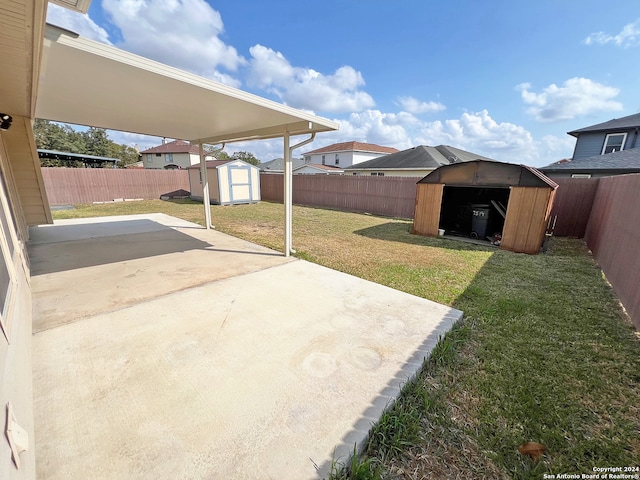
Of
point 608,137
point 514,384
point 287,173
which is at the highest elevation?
point 608,137

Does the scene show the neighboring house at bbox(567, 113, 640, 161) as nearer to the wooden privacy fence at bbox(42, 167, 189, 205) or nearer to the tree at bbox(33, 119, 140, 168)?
the wooden privacy fence at bbox(42, 167, 189, 205)

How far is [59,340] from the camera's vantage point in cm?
247

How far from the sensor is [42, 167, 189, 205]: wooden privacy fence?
480 inches

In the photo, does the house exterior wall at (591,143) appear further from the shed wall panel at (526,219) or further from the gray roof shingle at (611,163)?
the shed wall panel at (526,219)

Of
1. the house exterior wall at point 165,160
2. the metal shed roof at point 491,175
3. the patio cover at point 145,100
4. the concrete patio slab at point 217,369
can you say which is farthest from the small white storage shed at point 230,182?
the house exterior wall at point 165,160

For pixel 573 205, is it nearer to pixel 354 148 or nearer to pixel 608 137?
pixel 608 137

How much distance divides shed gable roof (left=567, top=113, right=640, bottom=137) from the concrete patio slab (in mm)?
16243

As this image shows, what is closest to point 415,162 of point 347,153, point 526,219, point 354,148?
point 526,219

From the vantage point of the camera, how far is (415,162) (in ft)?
51.9

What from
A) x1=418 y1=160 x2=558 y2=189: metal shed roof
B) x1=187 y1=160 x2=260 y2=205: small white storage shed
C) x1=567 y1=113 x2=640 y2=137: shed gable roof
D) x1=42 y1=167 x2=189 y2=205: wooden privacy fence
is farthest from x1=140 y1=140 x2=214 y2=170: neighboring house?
x1=567 y1=113 x2=640 y2=137: shed gable roof

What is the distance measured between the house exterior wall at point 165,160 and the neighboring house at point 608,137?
111ft

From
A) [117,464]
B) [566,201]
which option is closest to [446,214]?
[566,201]

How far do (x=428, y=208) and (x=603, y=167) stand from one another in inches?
308

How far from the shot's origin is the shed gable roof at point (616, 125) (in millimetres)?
11930
